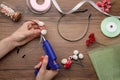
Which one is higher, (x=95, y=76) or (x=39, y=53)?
(x=39, y=53)

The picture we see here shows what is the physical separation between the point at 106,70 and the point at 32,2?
427mm

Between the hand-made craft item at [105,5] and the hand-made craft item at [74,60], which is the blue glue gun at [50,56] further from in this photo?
the hand-made craft item at [105,5]

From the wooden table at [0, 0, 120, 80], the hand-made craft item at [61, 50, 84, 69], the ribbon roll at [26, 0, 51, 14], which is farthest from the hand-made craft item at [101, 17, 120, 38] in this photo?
the ribbon roll at [26, 0, 51, 14]

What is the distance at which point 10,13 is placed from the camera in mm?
1123

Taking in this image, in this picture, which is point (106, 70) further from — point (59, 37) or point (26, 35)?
point (26, 35)

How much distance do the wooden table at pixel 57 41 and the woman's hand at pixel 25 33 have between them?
0.03 metres

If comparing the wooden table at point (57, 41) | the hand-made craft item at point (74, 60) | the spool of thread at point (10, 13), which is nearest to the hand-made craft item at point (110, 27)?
the wooden table at point (57, 41)

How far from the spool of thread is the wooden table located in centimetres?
2

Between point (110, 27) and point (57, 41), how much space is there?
9.2 inches

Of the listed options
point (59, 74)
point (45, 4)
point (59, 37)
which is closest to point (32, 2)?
point (45, 4)

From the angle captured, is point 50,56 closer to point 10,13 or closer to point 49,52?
point 49,52

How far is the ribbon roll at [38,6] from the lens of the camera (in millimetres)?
1137

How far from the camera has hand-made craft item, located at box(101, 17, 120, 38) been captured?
1.13 metres

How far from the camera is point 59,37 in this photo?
44.9 inches
